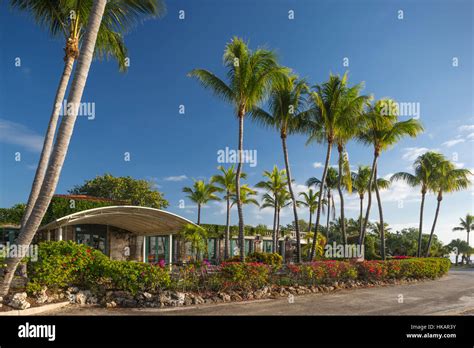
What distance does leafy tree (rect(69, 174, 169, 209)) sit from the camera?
42281mm

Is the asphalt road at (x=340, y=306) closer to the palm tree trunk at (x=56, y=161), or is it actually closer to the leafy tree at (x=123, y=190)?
the palm tree trunk at (x=56, y=161)

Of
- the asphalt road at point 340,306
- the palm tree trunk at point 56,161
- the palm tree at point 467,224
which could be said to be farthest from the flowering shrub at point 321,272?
the palm tree at point 467,224

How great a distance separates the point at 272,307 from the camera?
1138 cm

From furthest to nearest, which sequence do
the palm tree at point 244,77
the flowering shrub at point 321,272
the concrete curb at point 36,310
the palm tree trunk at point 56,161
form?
the palm tree at point 244,77 < the flowering shrub at point 321,272 < the palm tree trunk at point 56,161 < the concrete curb at point 36,310

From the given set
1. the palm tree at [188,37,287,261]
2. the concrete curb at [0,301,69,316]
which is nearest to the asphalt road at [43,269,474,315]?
the concrete curb at [0,301,69,316]

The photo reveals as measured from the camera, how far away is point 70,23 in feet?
45.4

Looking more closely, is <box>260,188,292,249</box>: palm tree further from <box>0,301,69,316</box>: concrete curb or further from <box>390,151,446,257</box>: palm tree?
<box>0,301,69,316</box>: concrete curb

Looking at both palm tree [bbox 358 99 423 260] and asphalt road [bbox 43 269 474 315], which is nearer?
asphalt road [bbox 43 269 474 315]

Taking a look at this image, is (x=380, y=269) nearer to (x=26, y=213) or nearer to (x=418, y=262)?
(x=418, y=262)

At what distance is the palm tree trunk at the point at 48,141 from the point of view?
1170 centimetres

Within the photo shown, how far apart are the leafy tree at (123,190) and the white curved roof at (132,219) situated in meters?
16.9

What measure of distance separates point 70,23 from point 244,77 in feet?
24.5

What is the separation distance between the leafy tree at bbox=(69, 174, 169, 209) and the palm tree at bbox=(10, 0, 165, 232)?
93.3 ft
